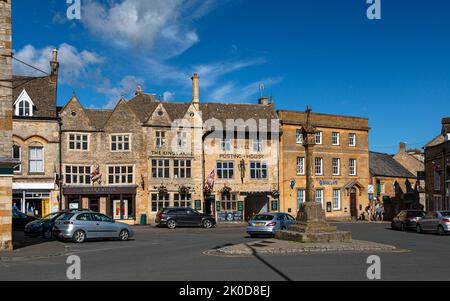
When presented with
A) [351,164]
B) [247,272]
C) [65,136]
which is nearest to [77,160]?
[65,136]

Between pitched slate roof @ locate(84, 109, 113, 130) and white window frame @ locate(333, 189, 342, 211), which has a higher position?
pitched slate roof @ locate(84, 109, 113, 130)

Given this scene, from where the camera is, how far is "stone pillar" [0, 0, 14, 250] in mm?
20844

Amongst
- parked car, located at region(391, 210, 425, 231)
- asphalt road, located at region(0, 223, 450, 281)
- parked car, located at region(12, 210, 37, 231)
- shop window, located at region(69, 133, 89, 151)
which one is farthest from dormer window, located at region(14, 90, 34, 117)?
parked car, located at region(391, 210, 425, 231)

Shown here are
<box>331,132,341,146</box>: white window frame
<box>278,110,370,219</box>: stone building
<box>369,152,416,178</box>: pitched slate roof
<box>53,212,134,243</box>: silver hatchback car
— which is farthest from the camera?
<box>369,152,416,178</box>: pitched slate roof

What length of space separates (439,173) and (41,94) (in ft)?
118

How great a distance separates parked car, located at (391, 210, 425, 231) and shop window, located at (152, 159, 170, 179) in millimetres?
19531

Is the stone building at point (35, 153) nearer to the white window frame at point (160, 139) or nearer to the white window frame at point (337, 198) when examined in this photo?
the white window frame at point (160, 139)

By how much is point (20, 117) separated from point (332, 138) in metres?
29.2

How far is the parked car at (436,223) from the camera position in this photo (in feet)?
101

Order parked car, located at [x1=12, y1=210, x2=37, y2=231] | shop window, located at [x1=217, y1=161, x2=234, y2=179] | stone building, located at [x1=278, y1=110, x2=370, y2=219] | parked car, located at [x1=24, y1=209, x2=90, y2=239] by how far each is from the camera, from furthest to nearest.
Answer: stone building, located at [x1=278, y1=110, x2=370, y2=219] → shop window, located at [x1=217, y1=161, x2=234, y2=179] → parked car, located at [x1=12, y1=210, x2=37, y2=231] → parked car, located at [x1=24, y1=209, x2=90, y2=239]

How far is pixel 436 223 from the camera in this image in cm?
3153

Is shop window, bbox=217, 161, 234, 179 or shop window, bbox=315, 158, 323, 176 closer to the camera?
shop window, bbox=217, 161, 234, 179

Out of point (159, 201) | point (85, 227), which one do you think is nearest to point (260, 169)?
point (159, 201)

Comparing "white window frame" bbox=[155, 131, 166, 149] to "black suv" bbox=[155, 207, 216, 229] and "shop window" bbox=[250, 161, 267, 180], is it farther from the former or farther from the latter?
"shop window" bbox=[250, 161, 267, 180]
